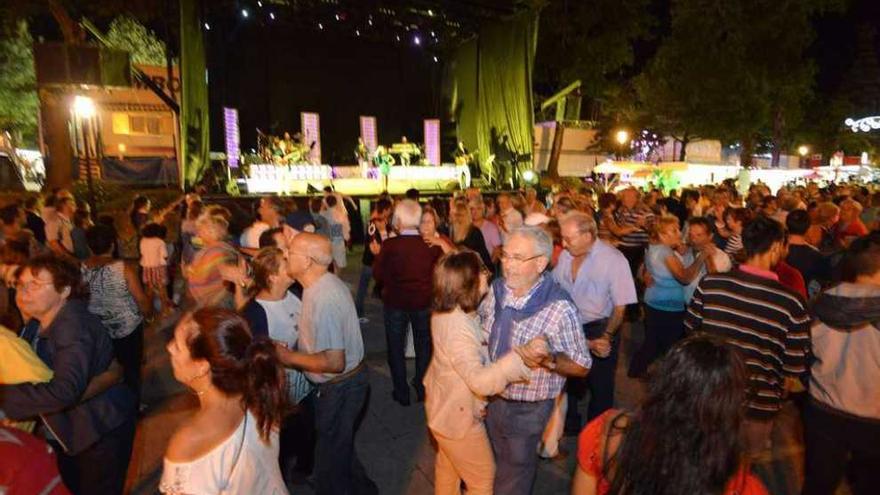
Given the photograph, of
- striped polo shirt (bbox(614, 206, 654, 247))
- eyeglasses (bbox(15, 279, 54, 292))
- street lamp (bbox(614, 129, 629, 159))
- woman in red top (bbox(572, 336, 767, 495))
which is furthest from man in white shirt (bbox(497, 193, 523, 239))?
street lamp (bbox(614, 129, 629, 159))

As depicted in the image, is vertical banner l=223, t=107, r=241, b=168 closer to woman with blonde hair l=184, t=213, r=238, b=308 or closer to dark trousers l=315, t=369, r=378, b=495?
woman with blonde hair l=184, t=213, r=238, b=308

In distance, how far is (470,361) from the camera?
2.28m

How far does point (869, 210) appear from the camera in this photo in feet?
24.2

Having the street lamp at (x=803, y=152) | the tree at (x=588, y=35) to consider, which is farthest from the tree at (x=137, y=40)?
the street lamp at (x=803, y=152)

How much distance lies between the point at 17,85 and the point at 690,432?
89.3 ft

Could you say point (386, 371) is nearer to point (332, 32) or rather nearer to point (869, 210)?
point (869, 210)

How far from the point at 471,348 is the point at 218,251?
220cm

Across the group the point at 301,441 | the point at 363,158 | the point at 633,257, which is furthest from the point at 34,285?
the point at 363,158

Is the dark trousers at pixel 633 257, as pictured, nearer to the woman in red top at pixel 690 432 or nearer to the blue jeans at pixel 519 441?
the blue jeans at pixel 519 441

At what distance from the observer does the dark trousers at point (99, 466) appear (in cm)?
243

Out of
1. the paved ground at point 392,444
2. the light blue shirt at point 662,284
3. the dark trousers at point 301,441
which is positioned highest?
the light blue shirt at point 662,284

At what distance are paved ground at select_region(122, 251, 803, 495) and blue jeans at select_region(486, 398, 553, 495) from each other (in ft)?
3.54

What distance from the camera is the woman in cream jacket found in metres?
2.36

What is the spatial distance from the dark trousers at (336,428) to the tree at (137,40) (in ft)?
85.5
